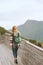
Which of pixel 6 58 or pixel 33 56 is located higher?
pixel 33 56

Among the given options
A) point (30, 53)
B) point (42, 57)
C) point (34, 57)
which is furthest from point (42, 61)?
point (30, 53)

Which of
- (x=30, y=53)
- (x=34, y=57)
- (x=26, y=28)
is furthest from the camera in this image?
(x=26, y=28)

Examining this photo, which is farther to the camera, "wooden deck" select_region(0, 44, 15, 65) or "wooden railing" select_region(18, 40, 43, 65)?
"wooden deck" select_region(0, 44, 15, 65)

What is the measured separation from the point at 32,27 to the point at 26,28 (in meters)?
1.69

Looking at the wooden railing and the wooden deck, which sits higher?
the wooden railing

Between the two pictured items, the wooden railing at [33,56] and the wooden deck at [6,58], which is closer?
the wooden railing at [33,56]

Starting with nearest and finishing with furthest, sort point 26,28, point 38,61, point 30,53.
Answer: point 38,61 < point 30,53 < point 26,28

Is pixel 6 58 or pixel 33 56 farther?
pixel 6 58

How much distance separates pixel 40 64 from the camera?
937 centimetres

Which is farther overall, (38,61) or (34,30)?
(34,30)

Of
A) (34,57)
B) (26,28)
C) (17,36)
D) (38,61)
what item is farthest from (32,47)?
(26,28)

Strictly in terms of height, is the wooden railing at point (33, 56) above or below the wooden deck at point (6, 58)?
above

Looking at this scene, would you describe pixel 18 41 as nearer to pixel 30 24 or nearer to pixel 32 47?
pixel 32 47

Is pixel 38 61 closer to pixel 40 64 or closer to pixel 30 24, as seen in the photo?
pixel 40 64
